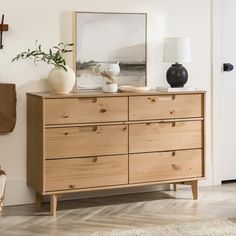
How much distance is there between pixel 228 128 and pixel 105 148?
157cm

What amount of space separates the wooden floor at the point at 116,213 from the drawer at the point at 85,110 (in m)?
0.73

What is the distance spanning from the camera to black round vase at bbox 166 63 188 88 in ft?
17.6

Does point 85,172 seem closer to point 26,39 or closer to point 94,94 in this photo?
point 94,94

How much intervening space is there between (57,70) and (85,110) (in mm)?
385

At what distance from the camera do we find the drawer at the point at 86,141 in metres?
4.80

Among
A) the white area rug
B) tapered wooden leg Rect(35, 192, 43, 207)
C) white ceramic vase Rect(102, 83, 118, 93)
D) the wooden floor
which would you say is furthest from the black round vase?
tapered wooden leg Rect(35, 192, 43, 207)

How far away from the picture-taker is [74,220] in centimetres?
474

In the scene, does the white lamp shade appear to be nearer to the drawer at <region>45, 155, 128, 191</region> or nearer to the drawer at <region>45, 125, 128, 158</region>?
the drawer at <region>45, 125, 128, 158</region>

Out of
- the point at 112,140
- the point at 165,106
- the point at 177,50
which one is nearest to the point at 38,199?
the point at 112,140

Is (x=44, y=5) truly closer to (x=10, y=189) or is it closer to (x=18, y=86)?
(x=18, y=86)

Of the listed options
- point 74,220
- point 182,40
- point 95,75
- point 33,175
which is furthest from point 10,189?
point 182,40

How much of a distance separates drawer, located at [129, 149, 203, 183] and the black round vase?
22.8 inches

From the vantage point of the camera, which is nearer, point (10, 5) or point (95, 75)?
point (10, 5)

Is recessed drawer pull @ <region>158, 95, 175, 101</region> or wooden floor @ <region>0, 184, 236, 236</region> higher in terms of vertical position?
recessed drawer pull @ <region>158, 95, 175, 101</region>
